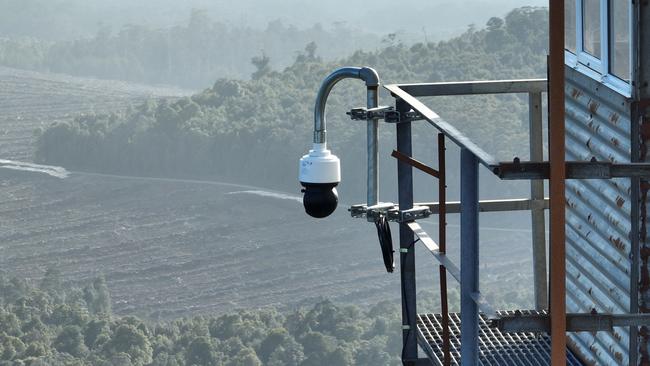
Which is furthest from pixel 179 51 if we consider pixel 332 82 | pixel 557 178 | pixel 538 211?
pixel 557 178

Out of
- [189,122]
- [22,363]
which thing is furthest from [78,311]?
[189,122]

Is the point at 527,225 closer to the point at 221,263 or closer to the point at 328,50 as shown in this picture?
the point at 221,263

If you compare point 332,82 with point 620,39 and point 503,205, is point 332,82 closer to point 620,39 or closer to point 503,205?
point 503,205

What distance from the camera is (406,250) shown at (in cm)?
581

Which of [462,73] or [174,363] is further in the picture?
[462,73]

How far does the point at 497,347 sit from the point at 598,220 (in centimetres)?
84

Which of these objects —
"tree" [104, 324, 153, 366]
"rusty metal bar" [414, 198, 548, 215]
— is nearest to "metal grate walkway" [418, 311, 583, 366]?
"rusty metal bar" [414, 198, 548, 215]

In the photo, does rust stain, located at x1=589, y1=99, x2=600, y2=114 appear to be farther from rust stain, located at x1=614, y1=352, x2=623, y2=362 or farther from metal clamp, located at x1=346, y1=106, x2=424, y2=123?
rust stain, located at x1=614, y1=352, x2=623, y2=362

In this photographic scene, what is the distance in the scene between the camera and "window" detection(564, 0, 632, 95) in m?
5.19

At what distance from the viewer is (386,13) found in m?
106

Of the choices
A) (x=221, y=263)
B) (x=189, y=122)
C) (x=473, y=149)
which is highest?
(x=473, y=149)

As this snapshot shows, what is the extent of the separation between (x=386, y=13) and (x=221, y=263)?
38446 mm

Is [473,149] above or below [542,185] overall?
above

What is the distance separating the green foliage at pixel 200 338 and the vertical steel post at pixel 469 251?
135ft
